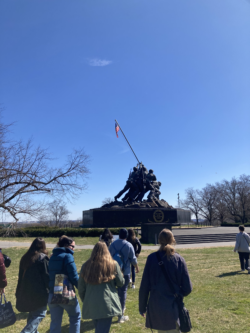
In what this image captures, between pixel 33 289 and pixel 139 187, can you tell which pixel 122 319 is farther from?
pixel 139 187

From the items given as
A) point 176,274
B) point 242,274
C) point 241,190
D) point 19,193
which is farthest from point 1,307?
point 241,190

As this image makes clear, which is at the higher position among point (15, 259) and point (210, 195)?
point (210, 195)

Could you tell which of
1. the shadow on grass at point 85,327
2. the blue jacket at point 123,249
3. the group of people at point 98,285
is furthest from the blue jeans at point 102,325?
the blue jacket at point 123,249

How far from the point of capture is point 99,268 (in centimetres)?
287

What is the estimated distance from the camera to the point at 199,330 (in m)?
4.03

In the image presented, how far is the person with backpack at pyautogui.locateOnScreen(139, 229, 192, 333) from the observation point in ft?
8.67

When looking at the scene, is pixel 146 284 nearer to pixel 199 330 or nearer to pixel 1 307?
pixel 199 330

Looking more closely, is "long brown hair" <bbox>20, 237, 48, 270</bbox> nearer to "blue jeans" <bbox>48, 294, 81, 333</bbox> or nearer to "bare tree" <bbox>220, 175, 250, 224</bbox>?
"blue jeans" <bbox>48, 294, 81, 333</bbox>

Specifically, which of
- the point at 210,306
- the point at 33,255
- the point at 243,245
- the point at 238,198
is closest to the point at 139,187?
the point at 243,245

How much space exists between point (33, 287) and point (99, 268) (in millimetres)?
1246

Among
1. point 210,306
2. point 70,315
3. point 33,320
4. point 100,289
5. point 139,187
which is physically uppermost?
point 139,187

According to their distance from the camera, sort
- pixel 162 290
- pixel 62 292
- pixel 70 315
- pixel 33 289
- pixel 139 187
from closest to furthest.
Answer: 1. pixel 162 290
2. pixel 62 292
3. pixel 70 315
4. pixel 33 289
5. pixel 139 187

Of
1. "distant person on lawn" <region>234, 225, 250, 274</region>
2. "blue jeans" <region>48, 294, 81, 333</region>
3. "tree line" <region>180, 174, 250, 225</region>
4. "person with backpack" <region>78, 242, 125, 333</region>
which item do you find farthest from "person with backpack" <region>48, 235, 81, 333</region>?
"tree line" <region>180, 174, 250, 225</region>

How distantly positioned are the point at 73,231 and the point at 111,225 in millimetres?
4129
